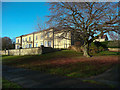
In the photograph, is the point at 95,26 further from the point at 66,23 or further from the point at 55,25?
the point at 55,25

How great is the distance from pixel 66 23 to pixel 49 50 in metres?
10.6

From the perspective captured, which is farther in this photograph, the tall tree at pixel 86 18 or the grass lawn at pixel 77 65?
the tall tree at pixel 86 18

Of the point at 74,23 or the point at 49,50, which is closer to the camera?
the point at 74,23

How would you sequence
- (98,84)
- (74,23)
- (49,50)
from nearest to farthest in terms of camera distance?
(98,84)
(74,23)
(49,50)

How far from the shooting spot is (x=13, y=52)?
31.1 metres

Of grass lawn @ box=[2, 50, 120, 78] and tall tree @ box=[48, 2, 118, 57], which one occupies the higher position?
tall tree @ box=[48, 2, 118, 57]

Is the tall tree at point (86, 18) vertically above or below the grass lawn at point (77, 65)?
above

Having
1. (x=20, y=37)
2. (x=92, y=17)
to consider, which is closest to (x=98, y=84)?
(x=92, y=17)

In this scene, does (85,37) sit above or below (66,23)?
below

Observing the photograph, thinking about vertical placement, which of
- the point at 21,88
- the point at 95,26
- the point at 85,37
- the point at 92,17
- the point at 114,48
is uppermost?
the point at 92,17

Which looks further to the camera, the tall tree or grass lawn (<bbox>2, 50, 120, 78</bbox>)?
the tall tree

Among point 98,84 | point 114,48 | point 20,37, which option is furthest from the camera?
point 20,37

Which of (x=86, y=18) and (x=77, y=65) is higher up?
(x=86, y=18)

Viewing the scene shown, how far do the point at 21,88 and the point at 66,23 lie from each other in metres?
10.9
